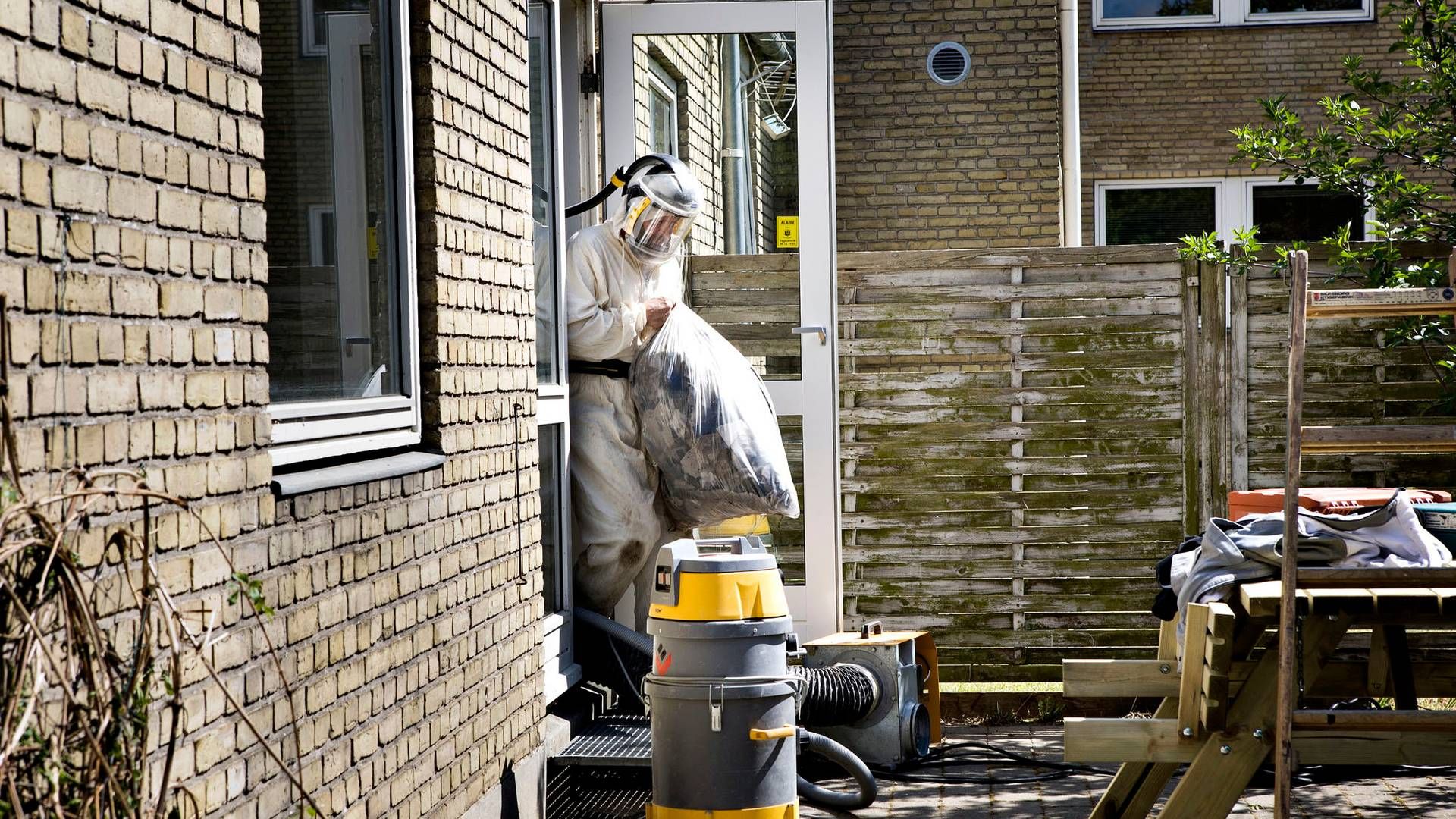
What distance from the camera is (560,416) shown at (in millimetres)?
5316

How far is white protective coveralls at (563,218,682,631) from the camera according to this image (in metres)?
5.48

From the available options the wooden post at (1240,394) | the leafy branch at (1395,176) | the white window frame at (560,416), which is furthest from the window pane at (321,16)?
the wooden post at (1240,394)

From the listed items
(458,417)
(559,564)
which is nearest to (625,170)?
(559,564)

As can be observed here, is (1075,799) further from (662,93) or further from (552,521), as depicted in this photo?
(662,93)

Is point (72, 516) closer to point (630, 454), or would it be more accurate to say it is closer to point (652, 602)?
point (652, 602)

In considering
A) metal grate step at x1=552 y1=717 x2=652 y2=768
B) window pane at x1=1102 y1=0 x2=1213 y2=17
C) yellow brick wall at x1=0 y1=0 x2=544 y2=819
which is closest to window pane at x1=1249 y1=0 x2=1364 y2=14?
window pane at x1=1102 y1=0 x2=1213 y2=17

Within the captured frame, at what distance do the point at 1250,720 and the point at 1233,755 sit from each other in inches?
4.2

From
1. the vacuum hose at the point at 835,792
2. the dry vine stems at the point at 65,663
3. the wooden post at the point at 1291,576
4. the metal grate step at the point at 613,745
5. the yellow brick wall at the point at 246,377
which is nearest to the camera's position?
the dry vine stems at the point at 65,663

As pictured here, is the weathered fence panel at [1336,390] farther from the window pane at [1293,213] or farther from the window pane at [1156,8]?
the window pane at [1156,8]

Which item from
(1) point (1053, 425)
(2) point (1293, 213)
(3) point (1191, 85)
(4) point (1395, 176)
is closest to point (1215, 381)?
(1) point (1053, 425)

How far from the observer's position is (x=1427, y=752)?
3.68 m

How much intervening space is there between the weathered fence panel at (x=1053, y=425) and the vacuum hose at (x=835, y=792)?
6.99 ft

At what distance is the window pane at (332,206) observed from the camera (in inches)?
124

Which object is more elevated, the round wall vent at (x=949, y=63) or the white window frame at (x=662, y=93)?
the round wall vent at (x=949, y=63)
